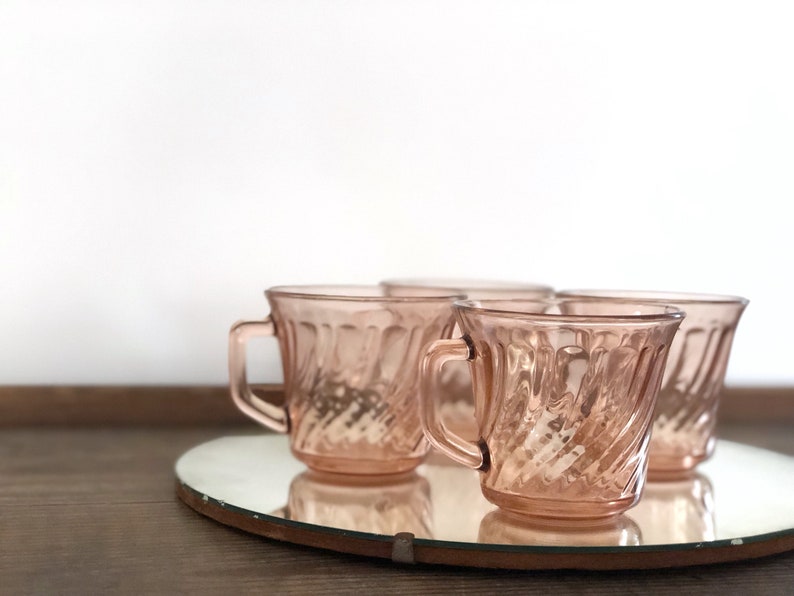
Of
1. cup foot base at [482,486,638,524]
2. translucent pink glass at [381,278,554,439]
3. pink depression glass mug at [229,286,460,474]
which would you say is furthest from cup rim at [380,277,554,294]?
cup foot base at [482,486,638,524]

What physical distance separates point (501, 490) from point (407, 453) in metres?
0.12

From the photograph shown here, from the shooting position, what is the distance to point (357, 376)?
2.10 feet

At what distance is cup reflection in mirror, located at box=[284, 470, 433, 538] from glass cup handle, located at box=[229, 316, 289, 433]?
5 cm

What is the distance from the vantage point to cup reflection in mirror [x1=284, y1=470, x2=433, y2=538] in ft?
1.72

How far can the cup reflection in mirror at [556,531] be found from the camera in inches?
19.5

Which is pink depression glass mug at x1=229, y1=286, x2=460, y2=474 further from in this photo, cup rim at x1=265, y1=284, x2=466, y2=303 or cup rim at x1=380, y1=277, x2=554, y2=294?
cup rim at x1=380, y1=277, x2=554, y2=294

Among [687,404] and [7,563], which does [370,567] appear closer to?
[7,563]

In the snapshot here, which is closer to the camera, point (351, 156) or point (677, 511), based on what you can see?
point (677, 511)

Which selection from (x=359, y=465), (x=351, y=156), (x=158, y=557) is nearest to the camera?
(x=158, y=557)

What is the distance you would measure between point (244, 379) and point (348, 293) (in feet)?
0.38

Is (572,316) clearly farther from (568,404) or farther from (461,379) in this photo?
(461,379)

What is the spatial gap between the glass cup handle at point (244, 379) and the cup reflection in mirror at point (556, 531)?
0.64 ft

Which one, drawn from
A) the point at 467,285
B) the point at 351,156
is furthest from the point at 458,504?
the point at 351,156

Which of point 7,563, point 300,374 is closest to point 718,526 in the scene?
point 300,374
